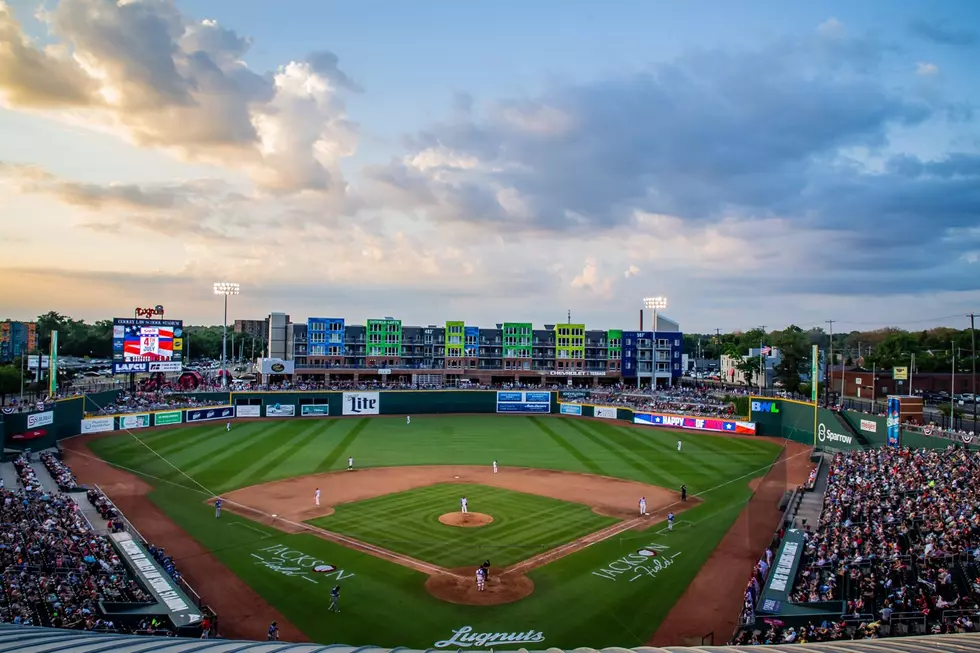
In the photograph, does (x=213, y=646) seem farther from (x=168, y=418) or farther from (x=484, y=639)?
(x=168, y=418)

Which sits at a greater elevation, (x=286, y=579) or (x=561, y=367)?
(x=561, y=367)

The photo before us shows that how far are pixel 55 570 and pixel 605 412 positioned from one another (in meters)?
66.0

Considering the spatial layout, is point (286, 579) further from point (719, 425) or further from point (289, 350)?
point (289, 350)

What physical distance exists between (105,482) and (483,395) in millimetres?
49836

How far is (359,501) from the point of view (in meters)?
43.5

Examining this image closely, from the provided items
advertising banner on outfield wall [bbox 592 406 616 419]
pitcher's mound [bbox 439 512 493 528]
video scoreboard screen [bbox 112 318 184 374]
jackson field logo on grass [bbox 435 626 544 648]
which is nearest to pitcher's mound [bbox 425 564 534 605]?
jackson field logo on grass [bbox 435 626 544 648]

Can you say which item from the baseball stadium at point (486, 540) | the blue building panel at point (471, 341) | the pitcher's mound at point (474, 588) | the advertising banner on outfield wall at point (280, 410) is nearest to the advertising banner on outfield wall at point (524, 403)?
the baseball stadium at point (486, 540)

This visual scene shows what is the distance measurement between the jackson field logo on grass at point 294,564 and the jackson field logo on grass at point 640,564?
12225mm

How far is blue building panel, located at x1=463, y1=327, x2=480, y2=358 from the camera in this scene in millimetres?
114750

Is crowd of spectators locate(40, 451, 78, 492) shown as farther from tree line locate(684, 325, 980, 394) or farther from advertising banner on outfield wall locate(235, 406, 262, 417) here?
tree line locate(684, 325, 980, 394)

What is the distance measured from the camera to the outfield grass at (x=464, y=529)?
110ft

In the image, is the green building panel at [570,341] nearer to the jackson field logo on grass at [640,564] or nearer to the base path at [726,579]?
the base path at [726,579]

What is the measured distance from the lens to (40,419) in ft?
182

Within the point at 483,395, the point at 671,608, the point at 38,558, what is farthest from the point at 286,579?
A: the point at 483,395
